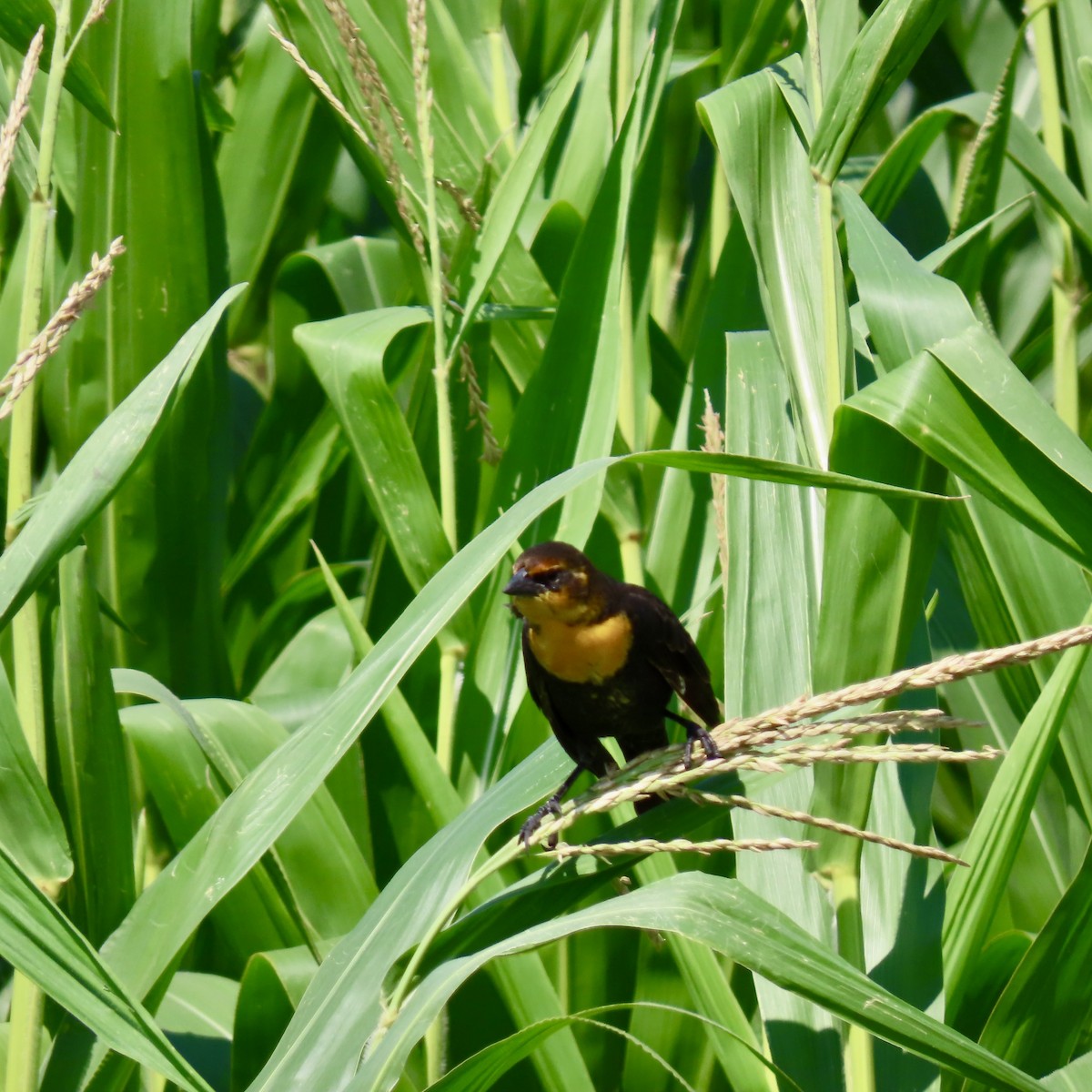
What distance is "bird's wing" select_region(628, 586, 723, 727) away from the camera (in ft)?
5.77

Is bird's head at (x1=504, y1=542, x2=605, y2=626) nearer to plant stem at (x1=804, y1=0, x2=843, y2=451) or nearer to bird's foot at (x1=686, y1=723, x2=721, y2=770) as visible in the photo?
bird's foot at (x1=686, y1=723, x2=721, y2=770)

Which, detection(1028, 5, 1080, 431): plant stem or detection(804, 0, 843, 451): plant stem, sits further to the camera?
detection(1028, 5, 1080, 431): plant stem

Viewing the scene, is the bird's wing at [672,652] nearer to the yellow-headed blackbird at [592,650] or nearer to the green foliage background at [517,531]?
the yellow-headed blackbird at [592,650]

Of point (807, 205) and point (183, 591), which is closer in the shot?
point (807, 205)

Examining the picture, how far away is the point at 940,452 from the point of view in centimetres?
119

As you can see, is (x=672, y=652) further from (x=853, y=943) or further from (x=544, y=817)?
(x=853, y=943)

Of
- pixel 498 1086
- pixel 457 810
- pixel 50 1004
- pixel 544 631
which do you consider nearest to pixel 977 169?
pixel 544 631

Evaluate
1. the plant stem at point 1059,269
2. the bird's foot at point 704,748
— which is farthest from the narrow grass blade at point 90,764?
the plant stem at point 1059,269

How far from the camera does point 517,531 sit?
1266 millimetres

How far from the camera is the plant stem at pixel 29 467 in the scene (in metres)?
1.38

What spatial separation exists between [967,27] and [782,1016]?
7.92 feet

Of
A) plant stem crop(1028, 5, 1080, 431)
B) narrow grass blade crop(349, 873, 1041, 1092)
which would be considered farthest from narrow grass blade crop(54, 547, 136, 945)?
plant stem crop(1028, 5, 1080, 431)

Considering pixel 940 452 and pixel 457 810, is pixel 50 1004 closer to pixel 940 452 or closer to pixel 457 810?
pixel 457 810

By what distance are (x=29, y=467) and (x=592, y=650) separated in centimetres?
77
